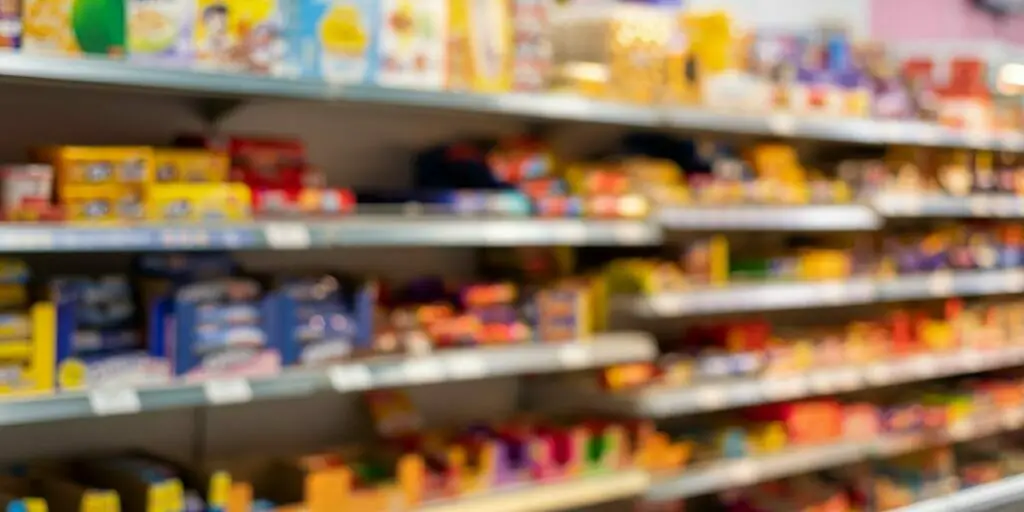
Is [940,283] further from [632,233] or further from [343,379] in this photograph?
[343,379]

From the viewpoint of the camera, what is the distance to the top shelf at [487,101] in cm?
249

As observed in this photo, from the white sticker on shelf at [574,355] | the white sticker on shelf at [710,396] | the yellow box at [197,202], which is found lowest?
the white sticker on shelf at [710,396]

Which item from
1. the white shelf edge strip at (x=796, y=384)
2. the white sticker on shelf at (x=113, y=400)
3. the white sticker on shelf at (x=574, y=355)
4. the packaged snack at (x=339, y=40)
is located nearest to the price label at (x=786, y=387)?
the white shelf edge strip at (x=796, y=384)

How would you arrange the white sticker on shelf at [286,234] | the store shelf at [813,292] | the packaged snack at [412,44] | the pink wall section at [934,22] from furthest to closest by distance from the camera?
the pink wall section at [934,22]
the store shelf at [813,292]
the packaged snack at [412,44]
the white sticker on shelf at [286,234]

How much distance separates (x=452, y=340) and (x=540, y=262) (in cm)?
67

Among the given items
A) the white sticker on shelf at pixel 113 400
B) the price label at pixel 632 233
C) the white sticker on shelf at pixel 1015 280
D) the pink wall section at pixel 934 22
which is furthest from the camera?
the pink wall section at pixel 934 22

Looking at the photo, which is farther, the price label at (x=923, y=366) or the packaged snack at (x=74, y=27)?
the price label at (x=923, y=366)

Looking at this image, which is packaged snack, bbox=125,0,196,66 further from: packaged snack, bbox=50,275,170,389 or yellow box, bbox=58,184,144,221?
packaged snack, bbox=50,275,170,389

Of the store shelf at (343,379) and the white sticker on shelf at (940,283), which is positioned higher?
the store shelf at (343,379)

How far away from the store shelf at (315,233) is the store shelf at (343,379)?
0.30 m

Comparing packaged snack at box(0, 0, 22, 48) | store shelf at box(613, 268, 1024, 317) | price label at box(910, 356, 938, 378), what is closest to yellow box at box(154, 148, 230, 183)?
packaged snack at box(0, 0, 22, 48)

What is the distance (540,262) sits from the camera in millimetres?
3869

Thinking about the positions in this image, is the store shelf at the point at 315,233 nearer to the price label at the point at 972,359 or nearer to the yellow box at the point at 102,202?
the yellow box at the point at 102,202

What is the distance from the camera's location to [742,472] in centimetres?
409
